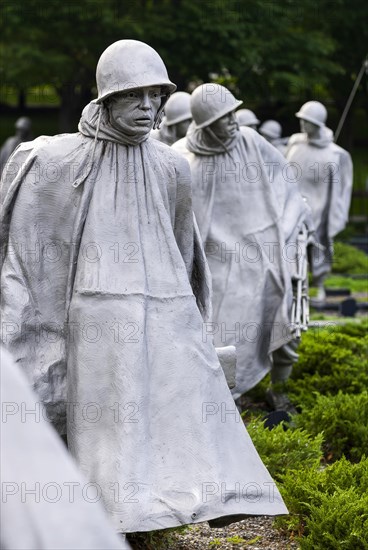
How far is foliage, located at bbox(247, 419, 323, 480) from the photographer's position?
888cm

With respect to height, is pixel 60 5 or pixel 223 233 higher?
pixel 223 233

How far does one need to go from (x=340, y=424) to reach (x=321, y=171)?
11691 mm

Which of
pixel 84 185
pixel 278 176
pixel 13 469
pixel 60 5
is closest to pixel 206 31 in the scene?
pixel 60 5

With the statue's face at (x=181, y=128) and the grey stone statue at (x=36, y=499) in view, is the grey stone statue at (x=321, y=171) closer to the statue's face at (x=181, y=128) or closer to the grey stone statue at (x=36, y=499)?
the statue's face at (x=181, y=128)

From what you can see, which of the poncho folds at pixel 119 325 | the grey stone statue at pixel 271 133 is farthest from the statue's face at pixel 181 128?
the grey stone statue at pixel 271 133

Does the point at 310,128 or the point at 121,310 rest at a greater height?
the point at 121,310

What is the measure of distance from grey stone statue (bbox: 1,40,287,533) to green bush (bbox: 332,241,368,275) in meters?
17.5

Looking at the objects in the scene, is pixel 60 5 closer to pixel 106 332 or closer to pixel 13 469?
pixel 106 332

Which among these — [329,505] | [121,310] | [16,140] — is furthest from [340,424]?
[16,140]

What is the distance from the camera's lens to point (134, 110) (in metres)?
6.46

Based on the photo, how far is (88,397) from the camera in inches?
248

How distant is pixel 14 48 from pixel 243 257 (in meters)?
18.8

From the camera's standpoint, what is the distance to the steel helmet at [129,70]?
251 inches

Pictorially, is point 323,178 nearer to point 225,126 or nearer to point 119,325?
point 225,126
